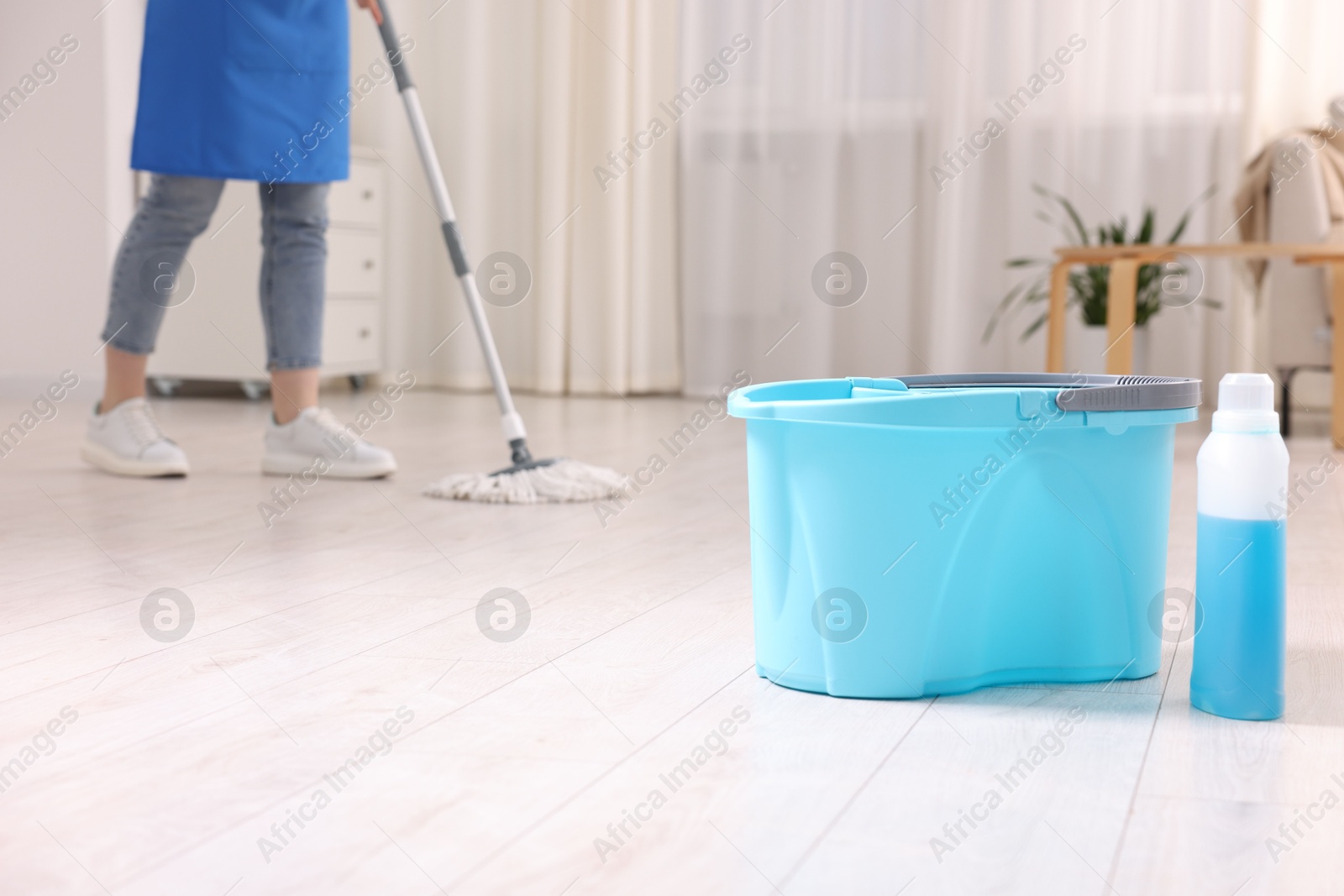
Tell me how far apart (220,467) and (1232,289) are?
2494 millimetres

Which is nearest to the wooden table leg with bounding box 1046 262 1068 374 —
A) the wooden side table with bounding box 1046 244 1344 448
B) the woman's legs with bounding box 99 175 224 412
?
the wooden side table with bounding box 1046 244 1344 448

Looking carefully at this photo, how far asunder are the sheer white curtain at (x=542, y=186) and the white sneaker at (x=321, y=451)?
1.76 m

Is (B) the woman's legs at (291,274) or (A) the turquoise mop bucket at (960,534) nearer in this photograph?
(A) the turquoise mop bucket at (960,534)

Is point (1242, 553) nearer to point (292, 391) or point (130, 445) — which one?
point (292, 391)

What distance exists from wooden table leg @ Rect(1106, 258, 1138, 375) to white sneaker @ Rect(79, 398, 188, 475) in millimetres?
1614

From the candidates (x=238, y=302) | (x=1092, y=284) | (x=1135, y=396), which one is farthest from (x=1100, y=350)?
(x=1135, y=396)

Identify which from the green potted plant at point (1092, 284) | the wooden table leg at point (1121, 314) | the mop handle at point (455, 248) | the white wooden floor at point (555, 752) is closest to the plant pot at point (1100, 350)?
the green potted plant at point (1092, 284)

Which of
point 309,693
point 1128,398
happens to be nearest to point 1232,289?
point 1128,398

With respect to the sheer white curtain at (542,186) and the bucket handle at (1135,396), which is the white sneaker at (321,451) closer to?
the bucket handle at (1135,396)

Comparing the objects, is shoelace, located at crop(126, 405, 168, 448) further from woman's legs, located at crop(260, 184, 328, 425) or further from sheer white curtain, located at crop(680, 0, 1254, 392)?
sheer white curtain, located at crop(680, 0, 1254, 392)

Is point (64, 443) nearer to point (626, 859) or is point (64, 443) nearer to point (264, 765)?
point (264, 765)

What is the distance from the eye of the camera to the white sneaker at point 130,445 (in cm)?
201

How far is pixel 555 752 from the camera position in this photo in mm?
799

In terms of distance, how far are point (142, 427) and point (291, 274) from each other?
0.32 m
